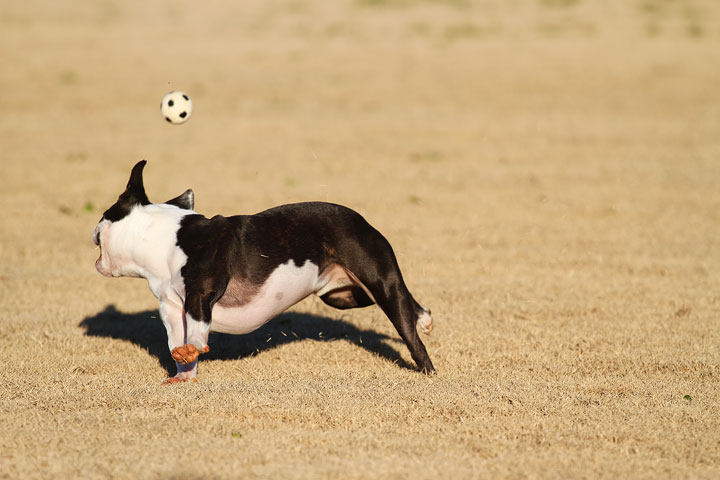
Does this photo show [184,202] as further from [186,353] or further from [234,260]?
[186,353]

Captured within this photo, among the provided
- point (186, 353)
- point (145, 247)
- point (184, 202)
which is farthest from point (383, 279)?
point (145, 247)

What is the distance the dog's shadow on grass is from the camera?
8.50m

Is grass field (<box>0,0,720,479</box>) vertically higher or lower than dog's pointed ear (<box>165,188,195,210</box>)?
lower

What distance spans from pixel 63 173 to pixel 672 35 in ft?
83.0

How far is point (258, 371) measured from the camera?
7871mm

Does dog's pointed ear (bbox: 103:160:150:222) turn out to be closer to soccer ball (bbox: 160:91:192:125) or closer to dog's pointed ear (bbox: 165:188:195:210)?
dog's pointed ear (bbox: 165:188:195:210)

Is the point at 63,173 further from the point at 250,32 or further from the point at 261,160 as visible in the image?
the point at 250,32

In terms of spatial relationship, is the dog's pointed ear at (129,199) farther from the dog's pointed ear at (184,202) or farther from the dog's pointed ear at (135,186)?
the dog's pointed ear at (184,202)

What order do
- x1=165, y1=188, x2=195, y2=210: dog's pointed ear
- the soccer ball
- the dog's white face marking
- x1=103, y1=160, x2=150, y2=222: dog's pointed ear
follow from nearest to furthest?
the dog's white face marking → x1=103, y1=160, x2=150, y2=222: dog's pointed ear → x1=165, y1=188, x2=195, y2=210: dog's pointed ear → the soccer ball

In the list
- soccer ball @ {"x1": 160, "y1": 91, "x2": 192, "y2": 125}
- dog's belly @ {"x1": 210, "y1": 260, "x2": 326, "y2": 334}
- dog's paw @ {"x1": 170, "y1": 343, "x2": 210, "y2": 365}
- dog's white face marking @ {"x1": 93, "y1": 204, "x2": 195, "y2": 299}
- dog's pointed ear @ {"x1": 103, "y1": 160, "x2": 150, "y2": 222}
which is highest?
soccer ball @ {"x1": 160, "y1": 91, "x2": 192, "y2": 125}

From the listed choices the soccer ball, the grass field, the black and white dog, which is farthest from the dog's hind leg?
the soccer ball

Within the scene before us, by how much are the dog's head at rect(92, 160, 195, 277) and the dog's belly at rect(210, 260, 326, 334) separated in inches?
29.8

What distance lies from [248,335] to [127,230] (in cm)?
243

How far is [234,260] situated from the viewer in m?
6.97
